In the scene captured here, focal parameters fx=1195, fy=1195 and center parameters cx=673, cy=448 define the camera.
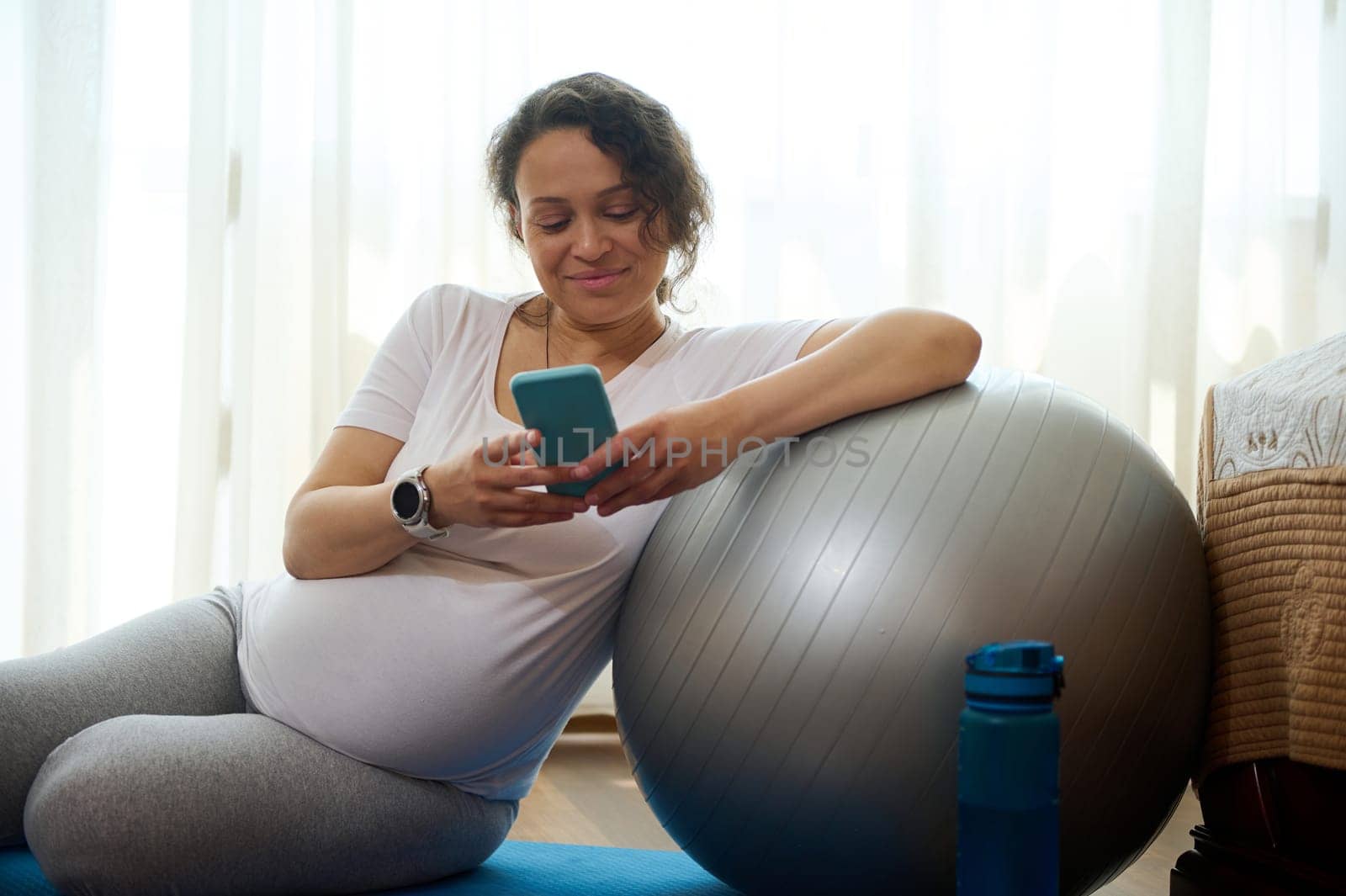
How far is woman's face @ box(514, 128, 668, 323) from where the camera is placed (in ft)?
4.22

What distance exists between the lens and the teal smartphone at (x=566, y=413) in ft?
3.19

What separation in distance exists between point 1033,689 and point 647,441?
406mm

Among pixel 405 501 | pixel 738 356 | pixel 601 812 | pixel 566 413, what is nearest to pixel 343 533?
pixel 405 501

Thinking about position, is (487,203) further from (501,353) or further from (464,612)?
(464,612)

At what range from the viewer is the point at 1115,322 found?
97.7 inches

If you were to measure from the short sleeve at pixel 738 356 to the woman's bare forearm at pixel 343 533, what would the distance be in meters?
0.35

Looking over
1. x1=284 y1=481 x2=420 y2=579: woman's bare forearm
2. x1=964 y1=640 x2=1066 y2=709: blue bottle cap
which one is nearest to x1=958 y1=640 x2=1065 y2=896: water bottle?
x1=964 y1=640 x2=1066 y2=709: blue bottle cap

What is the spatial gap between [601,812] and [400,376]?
2.68 feet

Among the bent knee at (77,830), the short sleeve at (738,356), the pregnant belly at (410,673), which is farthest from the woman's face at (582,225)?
the bent knee at (77,830)

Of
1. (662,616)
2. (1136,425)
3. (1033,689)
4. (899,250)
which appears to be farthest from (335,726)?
(1136,425)

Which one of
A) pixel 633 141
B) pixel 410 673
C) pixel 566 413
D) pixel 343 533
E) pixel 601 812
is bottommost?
pixel 601 812

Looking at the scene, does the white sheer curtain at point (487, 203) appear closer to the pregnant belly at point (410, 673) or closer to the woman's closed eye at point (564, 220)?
the woman's closed eye at point (564, 220)

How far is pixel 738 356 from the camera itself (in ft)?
4.38

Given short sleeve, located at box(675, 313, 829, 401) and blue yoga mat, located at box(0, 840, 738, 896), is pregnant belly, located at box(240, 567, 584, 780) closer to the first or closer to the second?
blue yoga mat, located at box(0, 840, 738, 896)
